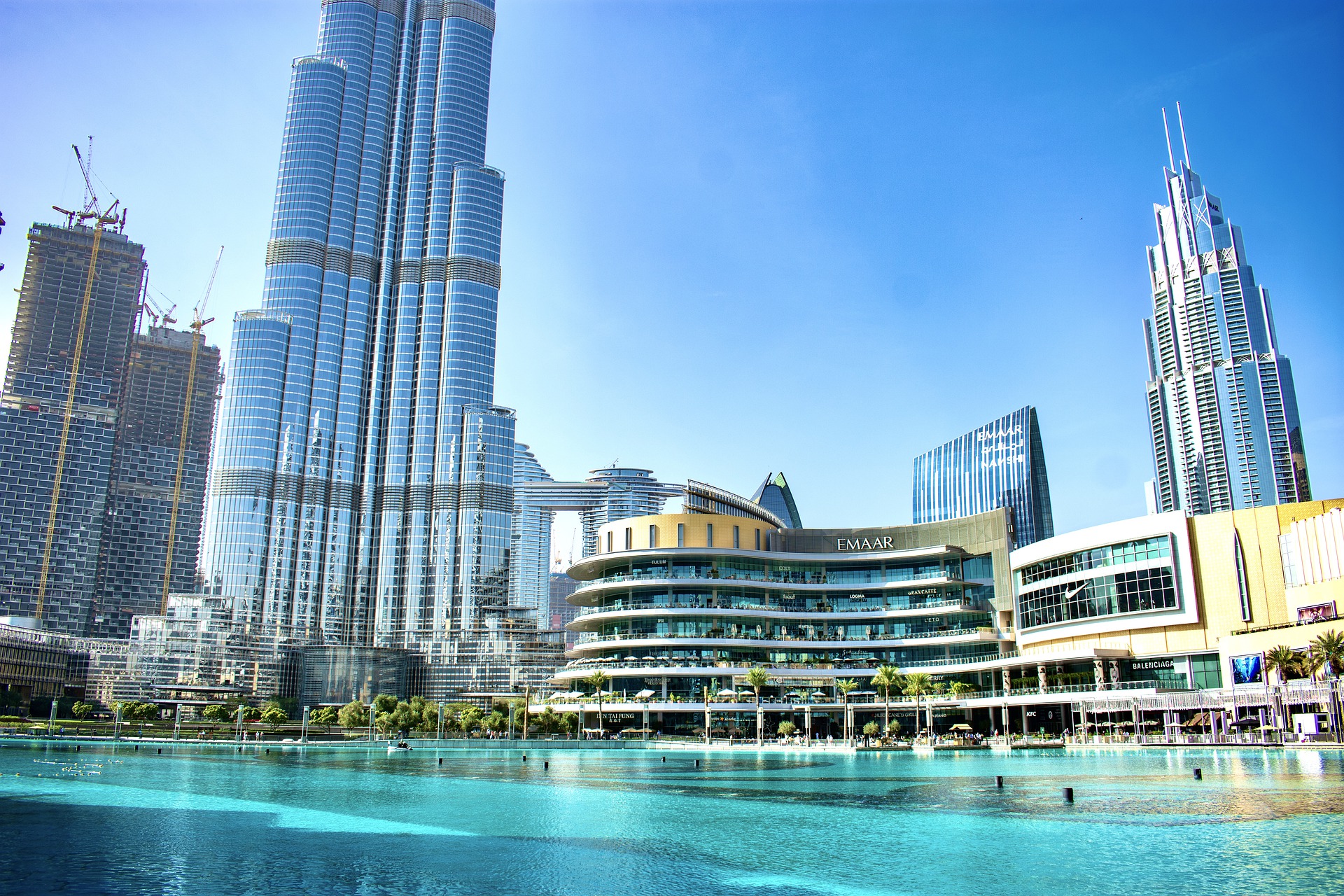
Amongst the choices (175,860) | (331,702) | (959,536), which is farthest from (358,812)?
(331,702)

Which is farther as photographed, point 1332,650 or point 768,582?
point 768,582

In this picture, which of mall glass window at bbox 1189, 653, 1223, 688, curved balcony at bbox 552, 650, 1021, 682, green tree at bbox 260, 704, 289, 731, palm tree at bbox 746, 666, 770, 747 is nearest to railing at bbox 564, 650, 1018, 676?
curved balcony at bbox 552, 650, 1021, 682

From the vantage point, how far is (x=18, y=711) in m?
169

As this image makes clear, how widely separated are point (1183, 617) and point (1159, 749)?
2555cm

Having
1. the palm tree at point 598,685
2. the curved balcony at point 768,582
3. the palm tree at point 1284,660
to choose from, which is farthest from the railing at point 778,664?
the palm tree at point 1284,660

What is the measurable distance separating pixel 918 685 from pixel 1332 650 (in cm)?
4223

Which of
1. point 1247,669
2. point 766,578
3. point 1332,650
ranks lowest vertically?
point 1247,669

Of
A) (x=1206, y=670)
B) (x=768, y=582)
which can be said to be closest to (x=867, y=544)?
(x=768, y=582)

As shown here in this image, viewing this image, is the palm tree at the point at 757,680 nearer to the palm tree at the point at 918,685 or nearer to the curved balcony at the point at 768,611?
the curved balcony at the point at 768,611

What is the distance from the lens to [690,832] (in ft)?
116

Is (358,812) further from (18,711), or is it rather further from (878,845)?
(18,711)

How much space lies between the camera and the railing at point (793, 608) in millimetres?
138625

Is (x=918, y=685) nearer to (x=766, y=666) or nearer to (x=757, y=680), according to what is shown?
(x=757, y=680)

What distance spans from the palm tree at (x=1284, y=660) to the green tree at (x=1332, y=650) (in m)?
2.61
